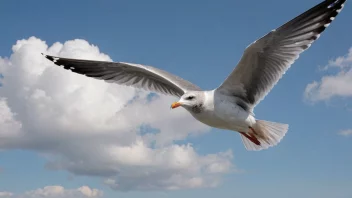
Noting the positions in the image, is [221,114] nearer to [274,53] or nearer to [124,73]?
[274,53]

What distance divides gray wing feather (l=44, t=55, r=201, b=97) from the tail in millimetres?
1314

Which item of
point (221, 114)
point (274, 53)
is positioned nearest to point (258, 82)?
point (274, 53)

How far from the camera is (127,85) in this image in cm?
788

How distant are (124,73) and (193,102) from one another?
7.14 ft

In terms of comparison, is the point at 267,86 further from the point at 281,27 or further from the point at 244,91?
the point at 281,27

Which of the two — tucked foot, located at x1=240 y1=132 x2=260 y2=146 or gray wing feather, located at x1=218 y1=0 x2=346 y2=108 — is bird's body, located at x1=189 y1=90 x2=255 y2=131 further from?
tucked foot, located at x1=240 y1=132 x2=260 y2=146

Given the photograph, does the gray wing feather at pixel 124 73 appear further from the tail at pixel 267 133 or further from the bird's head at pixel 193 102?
the bird's head at pixel 193 102

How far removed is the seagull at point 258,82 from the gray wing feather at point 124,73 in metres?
0.55

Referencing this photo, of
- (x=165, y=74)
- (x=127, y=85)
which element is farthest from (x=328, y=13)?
(x=127, y=85)

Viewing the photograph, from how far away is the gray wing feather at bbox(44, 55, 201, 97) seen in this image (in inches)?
301

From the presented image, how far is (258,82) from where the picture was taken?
6.51m

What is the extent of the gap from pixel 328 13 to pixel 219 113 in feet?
6.07

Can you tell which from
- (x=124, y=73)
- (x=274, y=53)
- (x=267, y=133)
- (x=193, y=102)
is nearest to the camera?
(x=193, y=102)

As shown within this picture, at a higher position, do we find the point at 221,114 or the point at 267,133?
the point at 267,133
